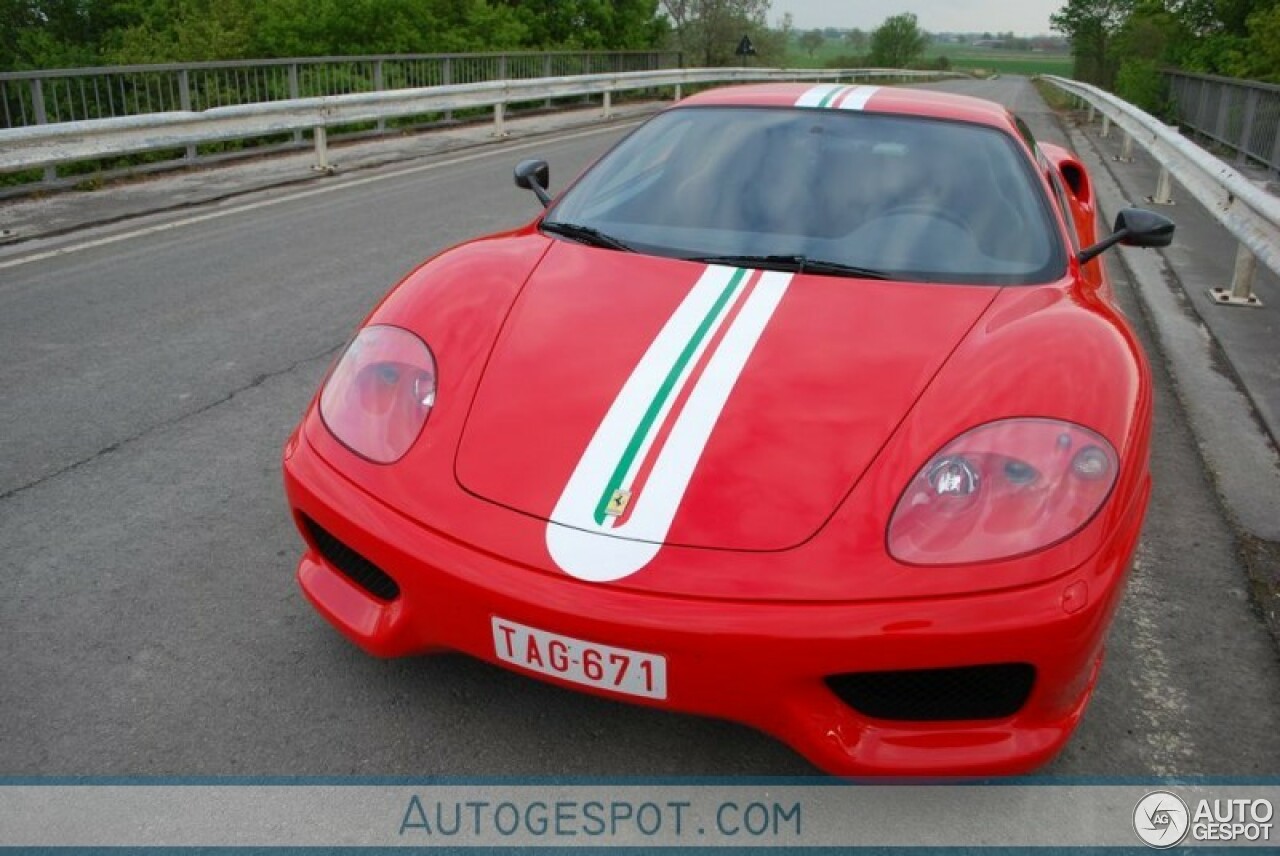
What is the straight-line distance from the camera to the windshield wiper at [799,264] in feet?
9.25

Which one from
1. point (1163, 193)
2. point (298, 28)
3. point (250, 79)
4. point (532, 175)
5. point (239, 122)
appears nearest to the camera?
point (532, 175)

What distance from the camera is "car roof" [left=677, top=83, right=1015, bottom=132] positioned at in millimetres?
3432

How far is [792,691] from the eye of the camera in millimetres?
1909

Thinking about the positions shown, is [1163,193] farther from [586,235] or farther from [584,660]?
[584,660]

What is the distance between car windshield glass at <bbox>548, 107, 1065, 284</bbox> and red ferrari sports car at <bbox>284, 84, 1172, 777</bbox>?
0.05 ft

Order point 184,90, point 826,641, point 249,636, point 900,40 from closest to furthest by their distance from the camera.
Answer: point 826,641 → point 249,636 → point 184,90 → point 900,40

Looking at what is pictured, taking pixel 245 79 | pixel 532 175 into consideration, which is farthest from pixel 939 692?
pixel 245 79

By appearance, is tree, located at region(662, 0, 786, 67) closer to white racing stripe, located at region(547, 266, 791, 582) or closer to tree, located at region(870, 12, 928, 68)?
white racing stripe, located at region(547, 266, 791, 582)

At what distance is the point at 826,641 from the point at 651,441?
1.90ft

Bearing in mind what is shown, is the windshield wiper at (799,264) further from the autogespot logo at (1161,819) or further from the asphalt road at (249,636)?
the autogespot logo at (1161,819)

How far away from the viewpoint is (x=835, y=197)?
10.2 ft

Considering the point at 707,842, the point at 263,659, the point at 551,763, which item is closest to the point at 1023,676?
the point at 707,842

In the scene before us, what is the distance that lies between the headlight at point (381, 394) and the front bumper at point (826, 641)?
340mm

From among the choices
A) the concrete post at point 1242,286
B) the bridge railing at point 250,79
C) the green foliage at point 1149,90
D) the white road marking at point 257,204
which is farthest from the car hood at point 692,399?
the green foliage at point 1149,90
